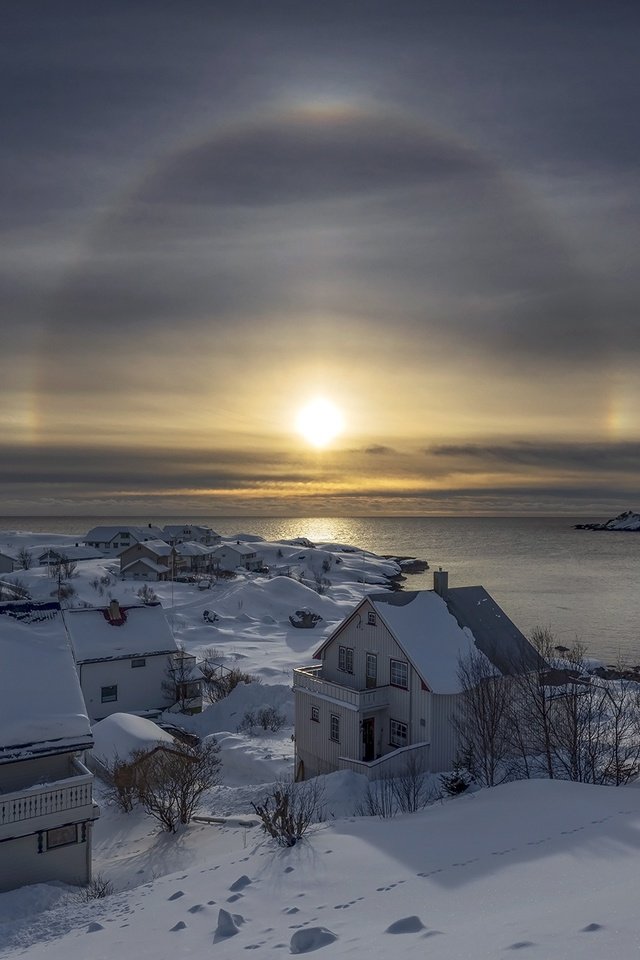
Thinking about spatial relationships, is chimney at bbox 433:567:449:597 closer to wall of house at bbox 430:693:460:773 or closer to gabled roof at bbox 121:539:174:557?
wall of house at bbox 430:693:460:773

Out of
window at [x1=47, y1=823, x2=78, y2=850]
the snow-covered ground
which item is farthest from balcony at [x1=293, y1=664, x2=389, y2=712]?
window at [x1=47, y1=823, x2=78, y2=850]

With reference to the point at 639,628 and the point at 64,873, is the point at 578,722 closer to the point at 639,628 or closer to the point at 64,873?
the point at 64,873

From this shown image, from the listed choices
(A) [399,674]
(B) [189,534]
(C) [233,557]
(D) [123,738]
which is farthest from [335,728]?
(B) [189,534]

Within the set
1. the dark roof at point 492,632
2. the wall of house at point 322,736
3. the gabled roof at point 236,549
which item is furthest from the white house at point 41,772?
the gabled roof at point 236,549

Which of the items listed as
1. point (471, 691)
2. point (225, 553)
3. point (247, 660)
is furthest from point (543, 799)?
point (225, 553)

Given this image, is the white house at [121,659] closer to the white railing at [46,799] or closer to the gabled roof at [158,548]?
the white railing at [46,799]

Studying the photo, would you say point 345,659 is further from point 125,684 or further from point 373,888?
point 373,888
